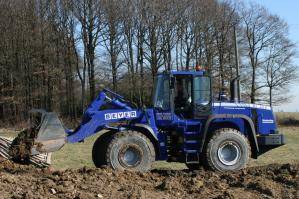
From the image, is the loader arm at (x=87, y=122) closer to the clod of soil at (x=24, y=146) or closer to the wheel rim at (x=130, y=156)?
the clod of soil at (x=24, y=146)

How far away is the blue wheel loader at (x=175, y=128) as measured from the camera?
11.9 meters

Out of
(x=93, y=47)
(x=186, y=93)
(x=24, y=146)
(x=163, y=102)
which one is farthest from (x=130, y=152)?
(x=93, y=47)

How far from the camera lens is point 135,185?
9320mm

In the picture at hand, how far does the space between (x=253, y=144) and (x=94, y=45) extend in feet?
111

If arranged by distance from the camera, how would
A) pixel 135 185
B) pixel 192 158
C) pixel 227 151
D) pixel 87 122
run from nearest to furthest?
pixel 135 185, pixel 87 122, pixel 192 158, pixel 227 151

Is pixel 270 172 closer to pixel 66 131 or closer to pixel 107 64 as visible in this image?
pixel 66 131

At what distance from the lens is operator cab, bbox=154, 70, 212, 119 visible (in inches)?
500

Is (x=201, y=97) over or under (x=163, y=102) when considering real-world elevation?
over

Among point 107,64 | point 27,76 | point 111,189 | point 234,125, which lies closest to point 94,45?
point 107,64

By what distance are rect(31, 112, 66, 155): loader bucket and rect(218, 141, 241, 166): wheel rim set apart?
3.80 m

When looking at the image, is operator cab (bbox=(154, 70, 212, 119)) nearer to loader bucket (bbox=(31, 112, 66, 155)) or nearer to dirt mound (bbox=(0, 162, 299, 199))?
dirt mound (bbox=(0, 162, 299, 199))

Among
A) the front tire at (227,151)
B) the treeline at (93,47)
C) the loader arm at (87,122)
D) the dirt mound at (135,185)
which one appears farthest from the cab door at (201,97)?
the treeline at (93,47)

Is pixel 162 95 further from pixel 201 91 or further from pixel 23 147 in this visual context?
pixel 23 147

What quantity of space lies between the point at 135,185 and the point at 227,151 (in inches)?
164
